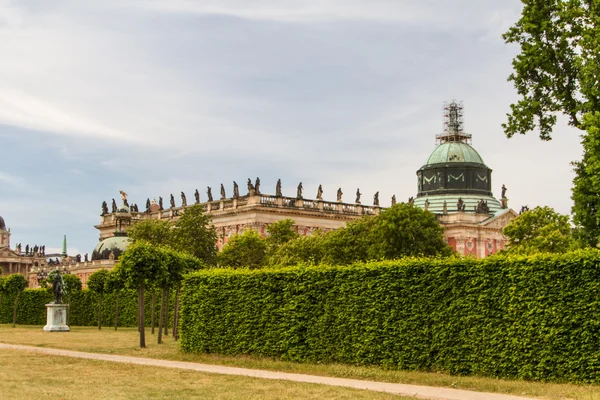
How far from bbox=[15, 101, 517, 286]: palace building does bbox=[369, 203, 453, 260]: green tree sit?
2305 cm

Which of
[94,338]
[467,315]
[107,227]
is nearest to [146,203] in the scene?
[107,227]

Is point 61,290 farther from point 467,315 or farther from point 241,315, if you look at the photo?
point 467,315

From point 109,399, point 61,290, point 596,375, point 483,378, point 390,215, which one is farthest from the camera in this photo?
point 390,215

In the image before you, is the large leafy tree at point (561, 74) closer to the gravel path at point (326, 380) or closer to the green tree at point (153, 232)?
the gravel path at point (326, 380)

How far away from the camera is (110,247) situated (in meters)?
111

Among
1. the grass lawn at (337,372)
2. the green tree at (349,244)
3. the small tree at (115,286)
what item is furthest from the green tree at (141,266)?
the green tree at (349,244)

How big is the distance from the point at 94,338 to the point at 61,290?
9.48 m

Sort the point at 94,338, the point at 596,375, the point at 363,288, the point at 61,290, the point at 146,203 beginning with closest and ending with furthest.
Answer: the point at 596,375
the point at 363,288
the point at 94,338
the point at 61,290
the point at 146,203

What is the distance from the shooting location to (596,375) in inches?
886

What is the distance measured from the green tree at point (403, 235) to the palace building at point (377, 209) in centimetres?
2305

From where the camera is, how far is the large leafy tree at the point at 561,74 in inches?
1222

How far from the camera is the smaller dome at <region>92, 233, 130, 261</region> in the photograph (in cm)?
10838

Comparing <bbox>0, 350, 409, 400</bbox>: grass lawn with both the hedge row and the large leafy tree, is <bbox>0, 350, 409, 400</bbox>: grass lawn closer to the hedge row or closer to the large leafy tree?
the large leafy tree

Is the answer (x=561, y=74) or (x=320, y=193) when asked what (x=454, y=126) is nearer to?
(x=320, y=193)
